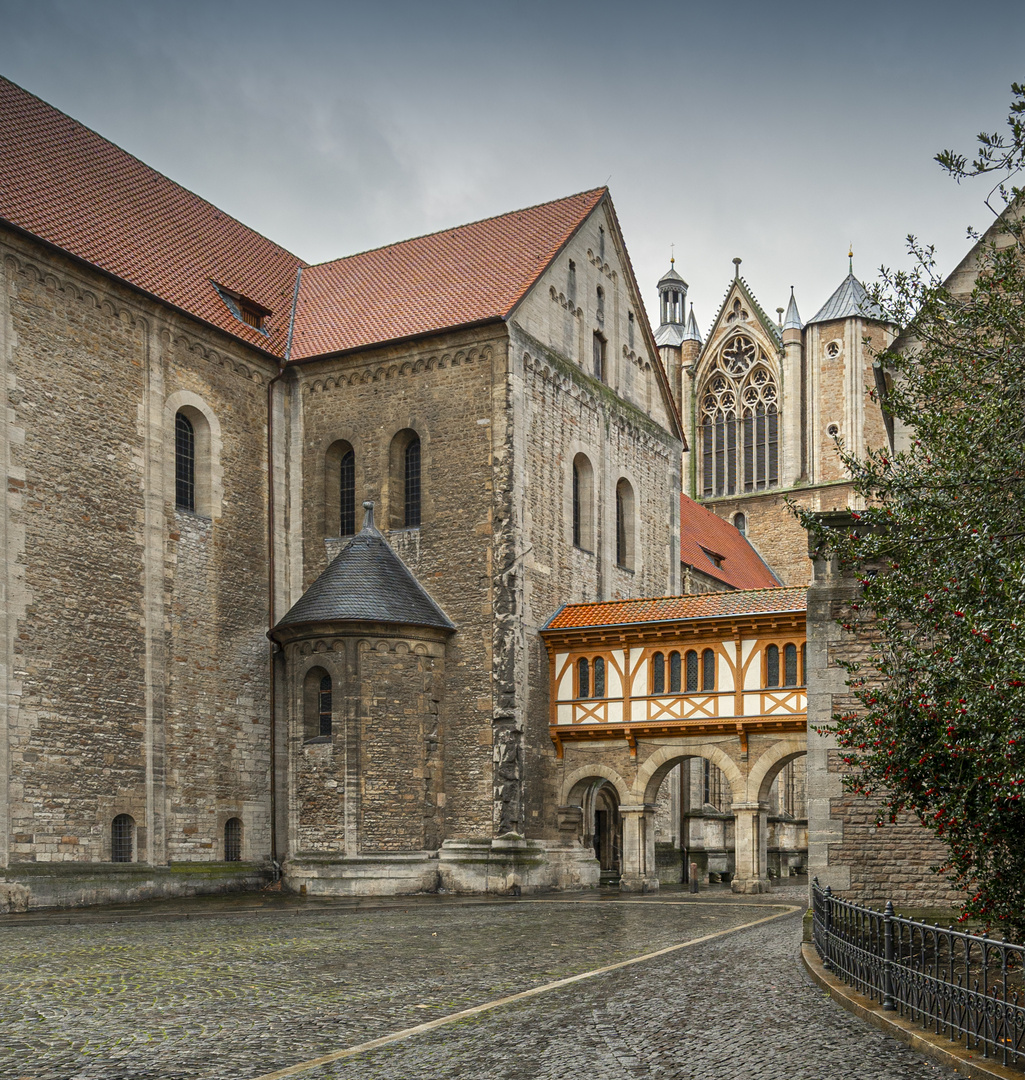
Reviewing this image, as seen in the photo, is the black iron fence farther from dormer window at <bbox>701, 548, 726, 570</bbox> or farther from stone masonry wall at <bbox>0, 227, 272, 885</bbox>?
dormer window at <bbox>701, 548, 726, 570</bbox>

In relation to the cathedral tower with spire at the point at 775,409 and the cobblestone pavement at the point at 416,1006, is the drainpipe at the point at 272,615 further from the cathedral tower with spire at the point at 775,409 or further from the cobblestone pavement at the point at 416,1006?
the cathedral tower with spire at the point at 775,409

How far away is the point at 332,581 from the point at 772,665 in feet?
31.7

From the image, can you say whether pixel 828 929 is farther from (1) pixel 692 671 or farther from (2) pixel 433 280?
(2) pixel 433 280

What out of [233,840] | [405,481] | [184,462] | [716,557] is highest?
[184,462]

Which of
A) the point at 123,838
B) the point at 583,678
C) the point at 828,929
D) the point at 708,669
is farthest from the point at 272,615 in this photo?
the point at 828,929

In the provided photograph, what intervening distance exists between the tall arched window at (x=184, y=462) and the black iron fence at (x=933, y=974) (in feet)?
61.2

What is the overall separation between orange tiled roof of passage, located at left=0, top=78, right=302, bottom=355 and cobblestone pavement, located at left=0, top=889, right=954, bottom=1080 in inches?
Answer: 553

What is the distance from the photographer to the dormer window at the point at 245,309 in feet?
99.8

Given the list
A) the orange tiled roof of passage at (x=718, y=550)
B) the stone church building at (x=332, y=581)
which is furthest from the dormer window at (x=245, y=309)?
the orange tiled roof of passage at (x=718, y=550)

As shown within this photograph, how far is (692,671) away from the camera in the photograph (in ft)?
93.6

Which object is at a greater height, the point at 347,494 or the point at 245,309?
the point at 245,309

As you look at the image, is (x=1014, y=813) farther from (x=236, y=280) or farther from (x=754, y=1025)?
(x=236, y=280)

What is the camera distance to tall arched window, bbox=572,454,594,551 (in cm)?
3253

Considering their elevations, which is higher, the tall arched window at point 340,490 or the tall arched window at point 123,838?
the tall arched window at point 340,490
